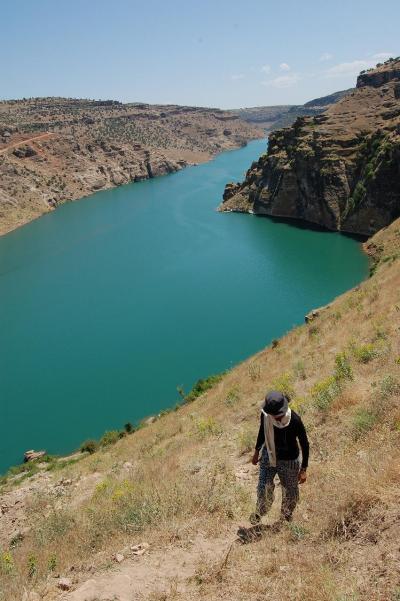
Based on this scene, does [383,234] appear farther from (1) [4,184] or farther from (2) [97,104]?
(2) [97,104]

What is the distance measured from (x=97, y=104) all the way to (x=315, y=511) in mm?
196126

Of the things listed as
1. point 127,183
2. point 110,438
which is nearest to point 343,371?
point 110,438

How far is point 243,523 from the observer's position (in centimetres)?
605

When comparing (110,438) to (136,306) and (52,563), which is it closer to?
(52,563)

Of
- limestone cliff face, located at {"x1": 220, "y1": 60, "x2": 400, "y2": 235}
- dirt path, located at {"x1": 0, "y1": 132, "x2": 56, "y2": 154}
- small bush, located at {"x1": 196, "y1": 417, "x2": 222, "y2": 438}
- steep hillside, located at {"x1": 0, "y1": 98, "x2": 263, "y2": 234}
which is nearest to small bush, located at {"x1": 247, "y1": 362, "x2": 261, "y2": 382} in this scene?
small bush, located at {"x1": 196, "y1": 417, "x2": 222, "y2": 438}

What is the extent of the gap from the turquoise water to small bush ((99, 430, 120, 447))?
2.47m

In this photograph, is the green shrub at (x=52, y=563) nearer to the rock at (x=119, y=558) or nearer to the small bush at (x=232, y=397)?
the rock at (x=119, y=558)

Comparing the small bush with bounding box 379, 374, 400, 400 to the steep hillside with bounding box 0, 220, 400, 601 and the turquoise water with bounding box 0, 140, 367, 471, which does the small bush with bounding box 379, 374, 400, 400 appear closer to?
the steep hillside with bounding box 0, 220, 400, 601

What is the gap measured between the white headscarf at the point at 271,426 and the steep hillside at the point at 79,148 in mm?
79343

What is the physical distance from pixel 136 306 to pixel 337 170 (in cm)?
3328

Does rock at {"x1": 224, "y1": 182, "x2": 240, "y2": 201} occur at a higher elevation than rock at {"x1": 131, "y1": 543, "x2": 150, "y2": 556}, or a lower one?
higher

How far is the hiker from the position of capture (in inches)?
209

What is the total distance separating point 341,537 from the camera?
15.8 feet

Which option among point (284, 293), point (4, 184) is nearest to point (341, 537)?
point (284, 293)
